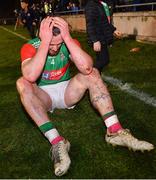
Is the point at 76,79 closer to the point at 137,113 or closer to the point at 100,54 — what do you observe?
the point at 137,113

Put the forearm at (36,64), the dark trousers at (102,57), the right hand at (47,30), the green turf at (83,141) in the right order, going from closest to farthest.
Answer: the green turf at (83,141) → the right hand at (47,30) → the forearm at (36,64) → the dark trousers at (102,57)

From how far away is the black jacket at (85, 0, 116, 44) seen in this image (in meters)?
6.73

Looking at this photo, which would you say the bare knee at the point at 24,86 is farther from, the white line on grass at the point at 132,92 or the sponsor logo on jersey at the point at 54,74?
the white line on grass at the point at 132,92

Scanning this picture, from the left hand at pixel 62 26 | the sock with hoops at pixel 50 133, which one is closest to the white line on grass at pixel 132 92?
the sock with hoops at pixel 50 133

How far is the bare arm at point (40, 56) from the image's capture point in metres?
4.34

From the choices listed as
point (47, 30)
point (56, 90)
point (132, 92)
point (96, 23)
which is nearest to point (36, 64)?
point (47, 30)

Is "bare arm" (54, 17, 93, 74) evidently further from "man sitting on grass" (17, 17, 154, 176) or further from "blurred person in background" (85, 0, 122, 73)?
"blurred person in background" (85, 0, 122, 73)

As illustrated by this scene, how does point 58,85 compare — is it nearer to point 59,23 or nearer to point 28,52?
point 28,52

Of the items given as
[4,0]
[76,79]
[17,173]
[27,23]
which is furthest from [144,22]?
[4,0]

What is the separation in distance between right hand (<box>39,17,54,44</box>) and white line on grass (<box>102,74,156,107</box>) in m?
2.38

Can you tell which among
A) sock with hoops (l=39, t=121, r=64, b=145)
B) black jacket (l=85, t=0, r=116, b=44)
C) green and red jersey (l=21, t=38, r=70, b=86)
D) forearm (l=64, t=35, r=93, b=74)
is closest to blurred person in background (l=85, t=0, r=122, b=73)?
black jacket (l=85, t=0, r=116, b=44)

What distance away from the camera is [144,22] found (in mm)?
14500

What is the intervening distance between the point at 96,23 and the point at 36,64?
2.60m

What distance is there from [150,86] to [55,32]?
10.8ft
